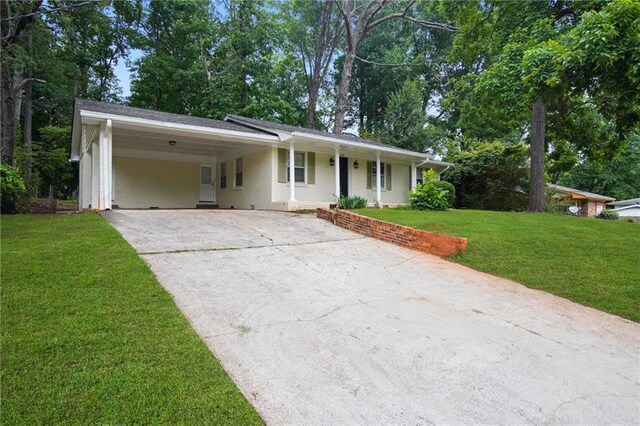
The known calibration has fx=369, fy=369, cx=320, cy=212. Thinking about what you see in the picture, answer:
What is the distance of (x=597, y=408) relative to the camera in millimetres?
2602

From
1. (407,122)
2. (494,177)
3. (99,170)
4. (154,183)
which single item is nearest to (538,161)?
(494,177)

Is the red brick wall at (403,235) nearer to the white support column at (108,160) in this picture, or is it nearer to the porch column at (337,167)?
the porch column at (337,167)

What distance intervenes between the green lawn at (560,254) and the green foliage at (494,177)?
691cm

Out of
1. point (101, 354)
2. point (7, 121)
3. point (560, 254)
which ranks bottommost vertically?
point (101, 354)

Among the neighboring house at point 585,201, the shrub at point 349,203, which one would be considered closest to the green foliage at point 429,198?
the shrub at point 349,203

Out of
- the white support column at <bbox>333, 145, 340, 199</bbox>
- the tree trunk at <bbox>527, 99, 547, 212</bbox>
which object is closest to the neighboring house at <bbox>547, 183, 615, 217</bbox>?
the tree trunk at <bbox>527, 99, 547, 212</bbox>

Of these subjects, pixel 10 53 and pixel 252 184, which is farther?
pixel 252 184

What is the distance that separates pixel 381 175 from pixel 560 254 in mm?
10429

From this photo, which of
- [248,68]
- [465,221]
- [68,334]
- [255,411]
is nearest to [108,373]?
[68,334]

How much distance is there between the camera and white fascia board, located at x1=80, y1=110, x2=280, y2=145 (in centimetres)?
998

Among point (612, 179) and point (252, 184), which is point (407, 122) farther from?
point (612, 179)

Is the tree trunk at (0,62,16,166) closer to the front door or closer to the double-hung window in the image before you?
the front door

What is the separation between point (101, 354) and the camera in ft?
9.24

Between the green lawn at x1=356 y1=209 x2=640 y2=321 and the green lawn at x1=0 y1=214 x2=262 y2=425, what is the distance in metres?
5.02
